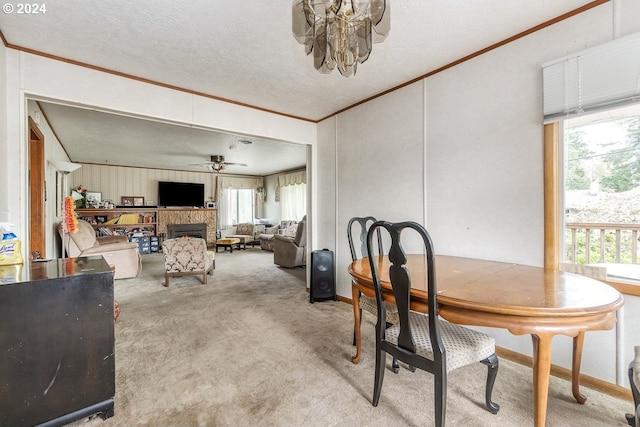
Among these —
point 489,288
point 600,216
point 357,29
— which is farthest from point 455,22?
point 489,288

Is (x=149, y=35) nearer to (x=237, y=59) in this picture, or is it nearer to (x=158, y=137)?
(x=237, y=59)

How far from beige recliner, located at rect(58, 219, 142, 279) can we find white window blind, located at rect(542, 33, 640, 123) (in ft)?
17.2

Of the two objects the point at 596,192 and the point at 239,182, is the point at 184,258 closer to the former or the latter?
the point at 596,192

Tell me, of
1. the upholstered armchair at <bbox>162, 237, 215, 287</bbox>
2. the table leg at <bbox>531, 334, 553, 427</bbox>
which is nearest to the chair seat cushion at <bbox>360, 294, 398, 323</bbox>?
the table leg at <bbox>531, 334, 553, 427</bbox>

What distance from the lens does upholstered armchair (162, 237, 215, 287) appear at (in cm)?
412

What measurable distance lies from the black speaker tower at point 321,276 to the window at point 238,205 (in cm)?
658

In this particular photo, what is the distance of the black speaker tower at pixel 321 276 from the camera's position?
3334 millimetres

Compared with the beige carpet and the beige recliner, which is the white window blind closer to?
the beige carpet

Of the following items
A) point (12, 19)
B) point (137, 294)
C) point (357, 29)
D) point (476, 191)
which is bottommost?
point (137, 294)

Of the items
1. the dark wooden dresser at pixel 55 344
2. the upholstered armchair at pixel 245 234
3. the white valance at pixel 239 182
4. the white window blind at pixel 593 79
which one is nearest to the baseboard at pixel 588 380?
the white window blind at pixel 593 79

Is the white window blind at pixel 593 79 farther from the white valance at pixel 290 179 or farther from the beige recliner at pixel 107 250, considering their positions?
the white valance at pixel 290 179

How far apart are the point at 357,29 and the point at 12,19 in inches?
84.9

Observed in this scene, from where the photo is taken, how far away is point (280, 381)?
179cm

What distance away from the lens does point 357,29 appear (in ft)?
4.72
